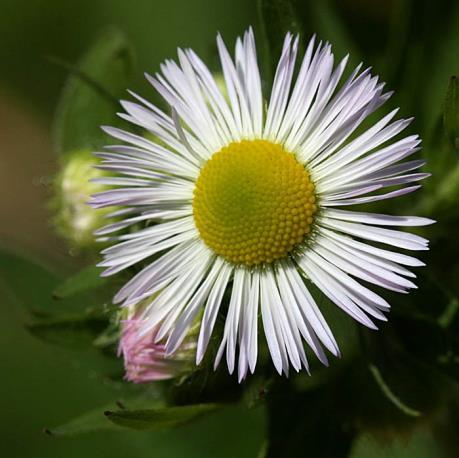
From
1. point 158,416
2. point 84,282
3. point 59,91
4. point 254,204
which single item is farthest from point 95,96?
point 59,91

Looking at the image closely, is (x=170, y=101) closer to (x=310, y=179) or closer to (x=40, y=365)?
(x=310, y=179)

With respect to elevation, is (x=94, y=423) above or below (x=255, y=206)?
below

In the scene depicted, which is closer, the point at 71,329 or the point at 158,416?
the point at 158,416

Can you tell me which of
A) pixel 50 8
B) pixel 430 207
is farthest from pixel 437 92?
pixel 50 8

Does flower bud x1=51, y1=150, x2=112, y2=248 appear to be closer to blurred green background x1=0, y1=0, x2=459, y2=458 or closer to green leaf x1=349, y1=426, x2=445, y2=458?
blurred green background x1=0, y1=0, x2=459, y2=458

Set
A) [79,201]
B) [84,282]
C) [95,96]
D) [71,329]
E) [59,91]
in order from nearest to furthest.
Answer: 1. [84,282]
2. [71,329]
3. [79,201]
4. [95,96]
5. [59,91]

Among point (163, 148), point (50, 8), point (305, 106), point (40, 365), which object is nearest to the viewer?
point (305, 106)

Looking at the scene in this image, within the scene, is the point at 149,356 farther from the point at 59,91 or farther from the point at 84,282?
the point at 59,91

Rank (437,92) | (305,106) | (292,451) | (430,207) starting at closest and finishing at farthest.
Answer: (305,106)
(292,451)
(430,207)
(437,92)

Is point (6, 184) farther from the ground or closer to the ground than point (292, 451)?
closer to the ground
